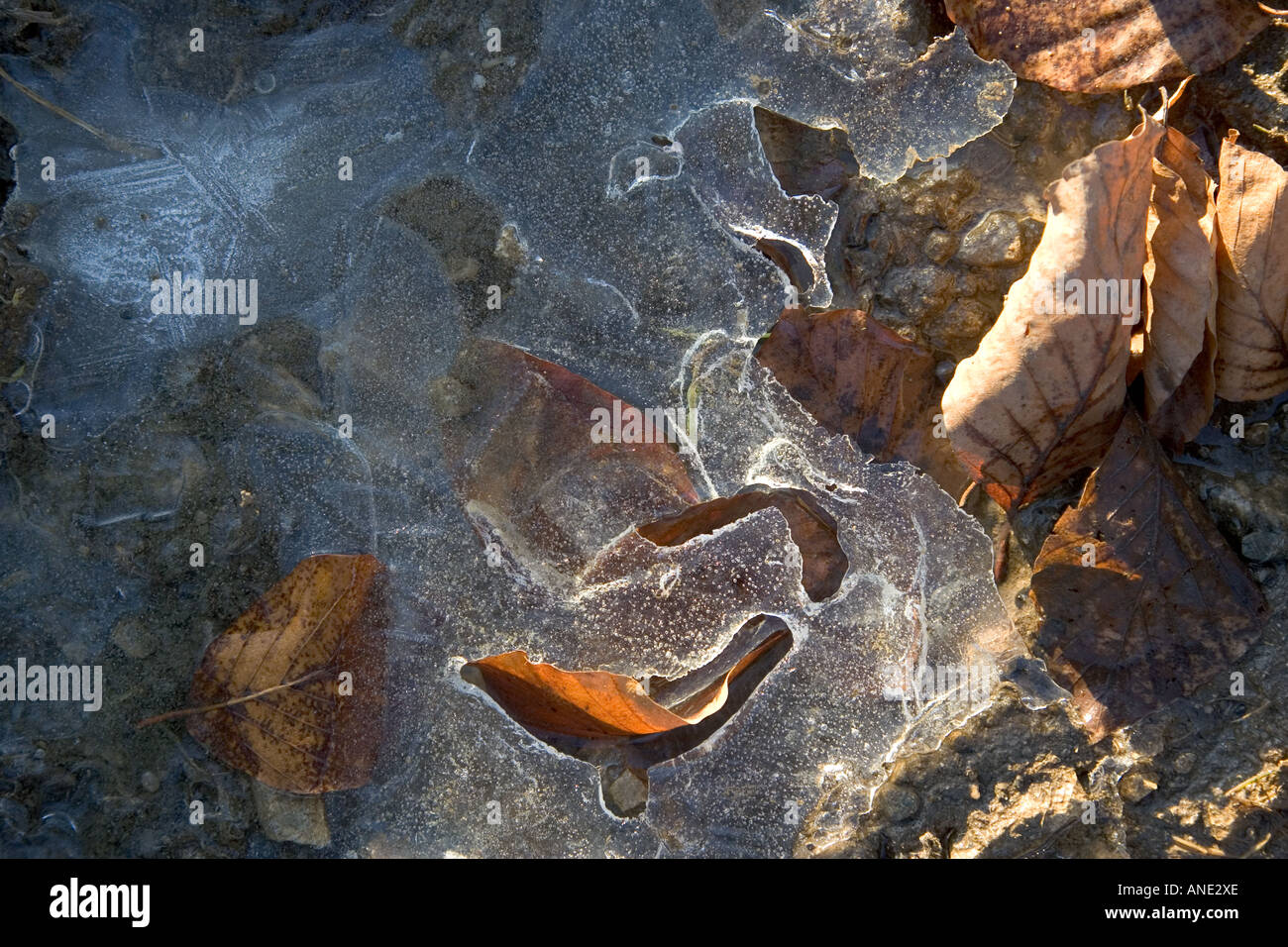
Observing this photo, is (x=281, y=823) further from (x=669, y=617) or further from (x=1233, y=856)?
(x=1233, y=856)

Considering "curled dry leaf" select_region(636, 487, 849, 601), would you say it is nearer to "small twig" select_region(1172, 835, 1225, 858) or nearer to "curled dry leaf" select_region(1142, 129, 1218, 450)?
"curled dry leaf" select_region(1142, 129, 1218, 450)

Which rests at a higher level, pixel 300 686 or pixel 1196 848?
pixel 300 686

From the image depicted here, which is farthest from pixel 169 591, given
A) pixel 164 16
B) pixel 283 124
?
pixel 164 16

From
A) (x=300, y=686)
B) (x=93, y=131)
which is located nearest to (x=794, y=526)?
(x=300, y=686)

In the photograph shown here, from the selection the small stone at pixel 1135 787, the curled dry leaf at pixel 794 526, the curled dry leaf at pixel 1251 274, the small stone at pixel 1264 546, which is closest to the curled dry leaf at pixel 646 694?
the curled dry leaf at pixel 794 526

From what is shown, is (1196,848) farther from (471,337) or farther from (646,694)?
(471,337)

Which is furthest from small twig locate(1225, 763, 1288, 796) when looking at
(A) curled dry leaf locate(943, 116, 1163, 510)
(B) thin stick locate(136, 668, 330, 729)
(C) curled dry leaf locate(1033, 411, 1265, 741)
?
(B) thin stick locate(136, 668, 330, 729)
